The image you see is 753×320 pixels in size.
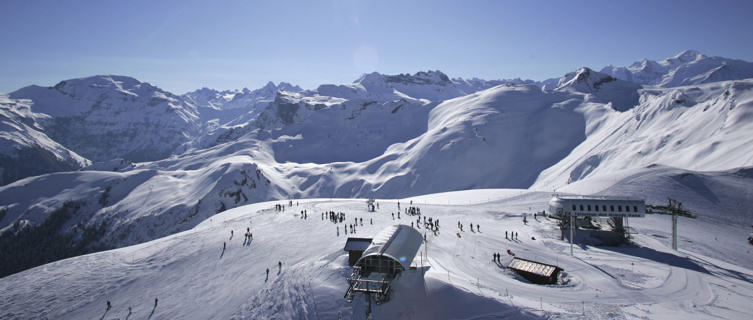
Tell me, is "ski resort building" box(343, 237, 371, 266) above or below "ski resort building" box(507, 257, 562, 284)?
above

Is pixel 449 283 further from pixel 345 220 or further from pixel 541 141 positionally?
pixel 541 141

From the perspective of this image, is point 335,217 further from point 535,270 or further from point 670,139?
point 670,139

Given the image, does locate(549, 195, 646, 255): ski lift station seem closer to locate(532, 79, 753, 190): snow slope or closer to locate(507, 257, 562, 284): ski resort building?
locate(507, 257, 562, 284): ski resort building

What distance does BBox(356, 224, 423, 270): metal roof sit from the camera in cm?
2757

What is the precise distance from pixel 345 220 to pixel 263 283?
2324 centimetres

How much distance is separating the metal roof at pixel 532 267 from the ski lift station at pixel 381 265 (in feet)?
36.2

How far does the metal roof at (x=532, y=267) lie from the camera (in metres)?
32.2

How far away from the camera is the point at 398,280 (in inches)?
1095

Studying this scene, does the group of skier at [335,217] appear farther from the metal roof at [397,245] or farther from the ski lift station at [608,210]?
the ski lift station at [608,210]

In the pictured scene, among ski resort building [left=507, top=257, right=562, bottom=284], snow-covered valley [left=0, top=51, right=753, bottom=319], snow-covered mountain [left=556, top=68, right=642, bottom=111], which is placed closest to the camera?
snow-covered valley [left=0, top=51, right=753, bottom=319]

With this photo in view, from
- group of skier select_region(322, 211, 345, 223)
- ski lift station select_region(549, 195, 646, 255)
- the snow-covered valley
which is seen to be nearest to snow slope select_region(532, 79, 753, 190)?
the snow-covered valley

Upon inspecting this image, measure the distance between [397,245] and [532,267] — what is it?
44.8ft

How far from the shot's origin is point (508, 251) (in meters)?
39.3

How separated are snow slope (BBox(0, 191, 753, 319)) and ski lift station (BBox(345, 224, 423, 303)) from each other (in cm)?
94
